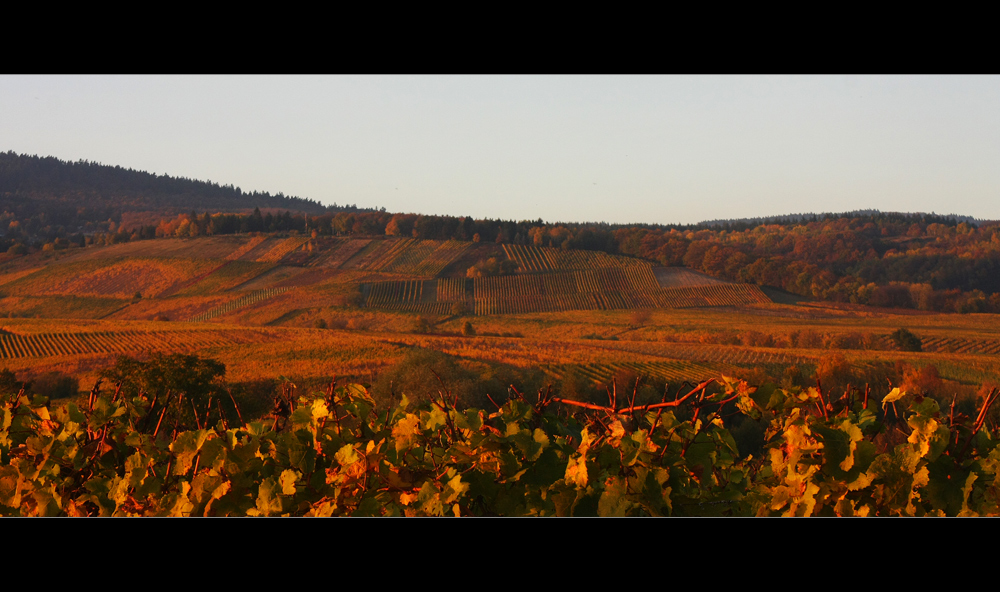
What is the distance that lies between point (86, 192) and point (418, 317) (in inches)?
5287

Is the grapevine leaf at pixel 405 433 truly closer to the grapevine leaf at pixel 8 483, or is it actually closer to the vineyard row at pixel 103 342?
the grapevine leaf at pixel 8 483

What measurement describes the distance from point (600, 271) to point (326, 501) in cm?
9198

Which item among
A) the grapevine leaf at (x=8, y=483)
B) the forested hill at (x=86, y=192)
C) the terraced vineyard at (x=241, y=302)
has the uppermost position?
the forested hill at (x=86, y=192)

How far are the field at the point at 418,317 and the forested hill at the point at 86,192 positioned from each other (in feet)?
193

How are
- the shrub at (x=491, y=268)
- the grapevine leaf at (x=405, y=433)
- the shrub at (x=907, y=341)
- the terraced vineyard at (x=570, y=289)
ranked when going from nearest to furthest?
the grapevine leaf at (x=405, y=433)
the shrub at (x=907, y=341)
the terraced vineyard at (x=570, y=289)
the shrub at (x=491, y=268)

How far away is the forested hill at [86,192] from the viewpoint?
472ft

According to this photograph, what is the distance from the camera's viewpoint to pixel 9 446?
117 inches

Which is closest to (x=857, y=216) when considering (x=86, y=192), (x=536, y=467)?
(x=536, y=467)

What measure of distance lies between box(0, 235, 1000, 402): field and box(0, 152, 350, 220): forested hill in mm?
58814

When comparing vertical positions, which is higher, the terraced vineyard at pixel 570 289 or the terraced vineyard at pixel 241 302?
the terraced vineyard at pixel 570 289

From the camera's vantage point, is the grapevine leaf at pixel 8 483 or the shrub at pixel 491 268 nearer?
the grapevine leaf at pixel 8 483

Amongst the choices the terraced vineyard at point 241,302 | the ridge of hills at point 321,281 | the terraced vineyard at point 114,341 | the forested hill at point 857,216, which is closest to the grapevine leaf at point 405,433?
the terraced vineyard at point 114,341

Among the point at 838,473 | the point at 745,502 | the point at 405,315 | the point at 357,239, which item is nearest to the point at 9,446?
the point at 745,502

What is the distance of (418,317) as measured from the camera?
7075 centimetres
